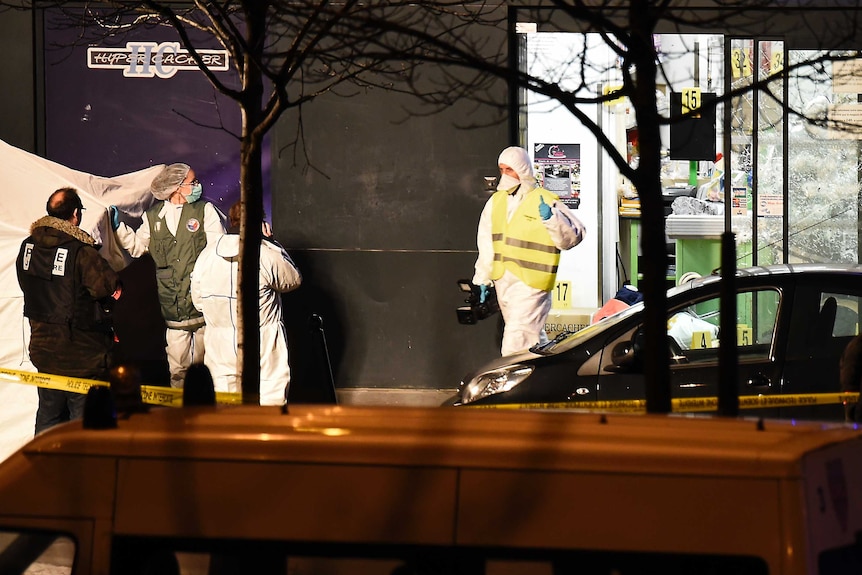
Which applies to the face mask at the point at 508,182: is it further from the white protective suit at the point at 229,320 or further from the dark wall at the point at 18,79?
the dark wall at the point at 18,79

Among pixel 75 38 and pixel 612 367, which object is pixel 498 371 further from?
pixel 75 38

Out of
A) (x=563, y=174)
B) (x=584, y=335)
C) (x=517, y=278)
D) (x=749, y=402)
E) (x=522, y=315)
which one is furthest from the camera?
(x=563, y=174)

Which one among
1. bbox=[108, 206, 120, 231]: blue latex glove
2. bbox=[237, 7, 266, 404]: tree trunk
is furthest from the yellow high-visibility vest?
bbox=[237, 7, 266, 404]: tree trunk

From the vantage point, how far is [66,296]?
9.17 metres

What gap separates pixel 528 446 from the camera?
2816 millimetres

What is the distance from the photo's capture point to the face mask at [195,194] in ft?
39.2

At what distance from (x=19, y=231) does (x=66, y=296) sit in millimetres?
1265

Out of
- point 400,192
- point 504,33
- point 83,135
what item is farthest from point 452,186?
point 83,135

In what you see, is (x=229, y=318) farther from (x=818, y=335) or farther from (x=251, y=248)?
(x=818, y=335)

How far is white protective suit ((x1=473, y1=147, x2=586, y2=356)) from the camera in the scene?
448 inches

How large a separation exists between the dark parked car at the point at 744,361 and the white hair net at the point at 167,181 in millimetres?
4901

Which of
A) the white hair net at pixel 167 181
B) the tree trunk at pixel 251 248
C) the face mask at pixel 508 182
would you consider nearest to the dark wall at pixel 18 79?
the white hair net at pixel 167 181

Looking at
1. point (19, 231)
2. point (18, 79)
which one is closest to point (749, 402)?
point (19, 231)

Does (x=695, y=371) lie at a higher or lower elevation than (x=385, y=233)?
lower
